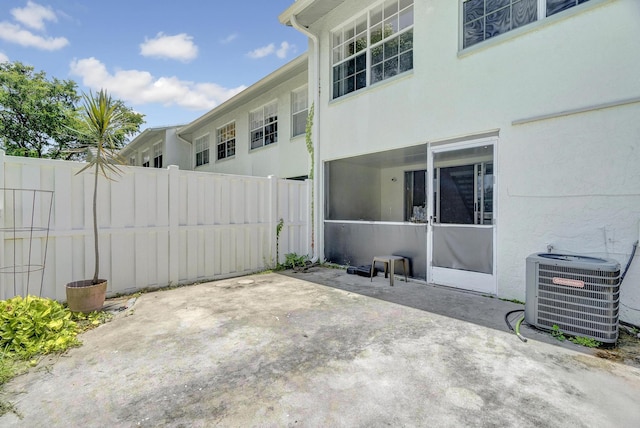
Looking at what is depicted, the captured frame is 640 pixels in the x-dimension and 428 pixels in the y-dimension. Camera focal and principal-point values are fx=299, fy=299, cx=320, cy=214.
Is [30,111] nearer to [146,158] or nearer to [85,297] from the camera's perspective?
[146,158]

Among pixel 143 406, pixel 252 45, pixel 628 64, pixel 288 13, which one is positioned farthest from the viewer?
pixel 252 45

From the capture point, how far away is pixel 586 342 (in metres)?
2.90

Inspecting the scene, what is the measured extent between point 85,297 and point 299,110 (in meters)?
6.52

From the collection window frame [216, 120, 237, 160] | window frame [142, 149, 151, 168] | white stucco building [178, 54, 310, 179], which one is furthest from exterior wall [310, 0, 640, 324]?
window frame [142, 149, 151, 168]

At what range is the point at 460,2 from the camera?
15.5 ft

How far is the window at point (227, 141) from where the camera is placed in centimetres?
1102

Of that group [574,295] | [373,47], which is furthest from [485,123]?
[373,47]

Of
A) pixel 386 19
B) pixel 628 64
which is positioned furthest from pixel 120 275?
pixel 628 64

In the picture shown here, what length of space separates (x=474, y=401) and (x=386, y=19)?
21.0 feet

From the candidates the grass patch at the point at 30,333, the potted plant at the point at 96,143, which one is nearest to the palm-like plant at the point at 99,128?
the potted plant at the point at 96,143

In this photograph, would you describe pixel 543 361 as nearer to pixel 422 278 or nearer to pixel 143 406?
pixel 422 278

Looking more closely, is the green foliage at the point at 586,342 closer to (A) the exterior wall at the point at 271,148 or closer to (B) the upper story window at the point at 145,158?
(A) the exterior wall at the point at 271,148

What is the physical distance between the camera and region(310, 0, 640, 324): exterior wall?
3.38 metres

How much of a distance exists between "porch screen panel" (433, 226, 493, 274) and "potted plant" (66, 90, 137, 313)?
5001 mm
